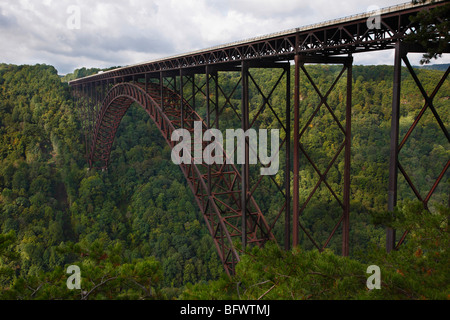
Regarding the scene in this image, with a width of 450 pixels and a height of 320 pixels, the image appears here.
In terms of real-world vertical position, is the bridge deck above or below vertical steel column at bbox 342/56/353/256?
above

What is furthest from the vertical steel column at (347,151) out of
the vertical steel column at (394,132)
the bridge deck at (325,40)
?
the vertical steel column at (394,132)

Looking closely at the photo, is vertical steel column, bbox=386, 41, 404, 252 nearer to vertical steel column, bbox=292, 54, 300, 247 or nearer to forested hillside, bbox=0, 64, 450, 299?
vertical steel column, bbox=292, 54, 300, 247

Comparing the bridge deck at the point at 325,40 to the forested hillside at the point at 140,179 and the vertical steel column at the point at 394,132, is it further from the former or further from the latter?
the forested hillside at the point at 140,179

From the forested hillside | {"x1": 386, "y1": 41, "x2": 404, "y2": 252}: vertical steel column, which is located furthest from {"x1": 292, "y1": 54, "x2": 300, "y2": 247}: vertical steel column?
the forested hillside

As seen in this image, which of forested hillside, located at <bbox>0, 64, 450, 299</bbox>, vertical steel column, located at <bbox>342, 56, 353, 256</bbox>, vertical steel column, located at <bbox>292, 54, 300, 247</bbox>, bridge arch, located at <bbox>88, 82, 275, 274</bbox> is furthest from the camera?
forested hillside, located at <bbox>0, 64, 450, 299</bbox>

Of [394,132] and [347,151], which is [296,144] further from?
[394,132]

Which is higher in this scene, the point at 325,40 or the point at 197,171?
the point at 325,40

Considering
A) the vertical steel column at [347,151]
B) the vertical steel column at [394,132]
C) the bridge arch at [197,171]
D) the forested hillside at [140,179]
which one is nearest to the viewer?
the vertical steel column at [394,132]

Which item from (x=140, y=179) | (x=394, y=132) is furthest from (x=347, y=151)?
(x=140, y=179)
